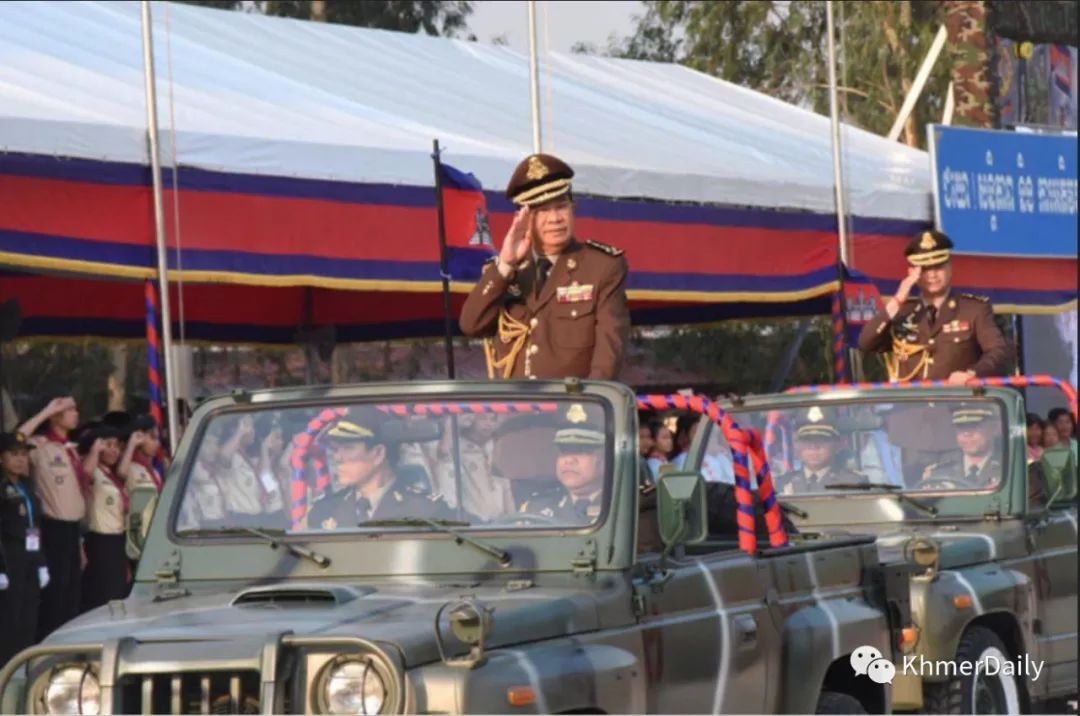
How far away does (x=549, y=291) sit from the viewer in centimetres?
845

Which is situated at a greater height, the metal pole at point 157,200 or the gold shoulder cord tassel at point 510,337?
the metal pole at point 157,200

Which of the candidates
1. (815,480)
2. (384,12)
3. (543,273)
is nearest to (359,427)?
(543,273)

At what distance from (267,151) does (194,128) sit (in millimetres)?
419

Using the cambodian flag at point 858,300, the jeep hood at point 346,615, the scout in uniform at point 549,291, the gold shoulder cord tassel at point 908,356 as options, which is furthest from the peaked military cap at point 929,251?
the jeep hood at point 346,615

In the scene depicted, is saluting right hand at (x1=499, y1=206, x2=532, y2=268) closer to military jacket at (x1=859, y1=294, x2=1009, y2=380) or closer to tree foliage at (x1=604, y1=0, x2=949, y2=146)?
military jacket at (x1=859, y1=294, x2=1009, y2=380)

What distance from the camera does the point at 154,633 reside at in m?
5.79

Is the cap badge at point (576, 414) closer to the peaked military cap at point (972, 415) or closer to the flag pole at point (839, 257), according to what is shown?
the peaked military cap at point (972, 415)

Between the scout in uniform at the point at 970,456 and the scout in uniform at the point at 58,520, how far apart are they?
460 cm

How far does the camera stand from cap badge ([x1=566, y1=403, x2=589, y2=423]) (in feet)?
22.3

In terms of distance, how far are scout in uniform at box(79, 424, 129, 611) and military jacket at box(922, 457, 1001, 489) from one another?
4.65 m

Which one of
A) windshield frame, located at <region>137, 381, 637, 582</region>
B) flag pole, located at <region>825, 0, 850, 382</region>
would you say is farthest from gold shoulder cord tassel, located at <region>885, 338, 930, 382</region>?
windshield frame, located at <region>137, 381, 637, 582</region>

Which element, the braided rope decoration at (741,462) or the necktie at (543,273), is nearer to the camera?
the braided rope decoration at (741,462)

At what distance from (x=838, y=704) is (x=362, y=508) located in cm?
183

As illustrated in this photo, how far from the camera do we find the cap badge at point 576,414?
6797 millimetres
